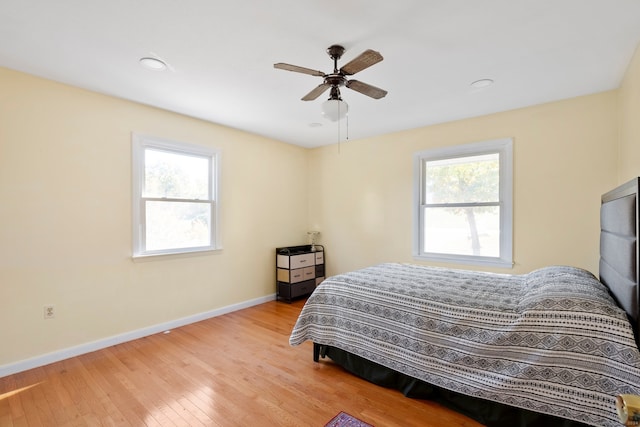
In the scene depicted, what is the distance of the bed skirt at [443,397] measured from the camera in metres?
1.69

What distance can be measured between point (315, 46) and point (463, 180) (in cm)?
265

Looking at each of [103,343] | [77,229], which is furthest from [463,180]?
[103,343]

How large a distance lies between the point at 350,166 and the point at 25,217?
155 inches

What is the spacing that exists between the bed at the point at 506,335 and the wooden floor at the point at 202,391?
0.69ft

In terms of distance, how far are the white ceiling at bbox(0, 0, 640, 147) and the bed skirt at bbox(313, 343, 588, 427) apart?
2.41 m

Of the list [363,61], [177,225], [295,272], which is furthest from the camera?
[295,272]

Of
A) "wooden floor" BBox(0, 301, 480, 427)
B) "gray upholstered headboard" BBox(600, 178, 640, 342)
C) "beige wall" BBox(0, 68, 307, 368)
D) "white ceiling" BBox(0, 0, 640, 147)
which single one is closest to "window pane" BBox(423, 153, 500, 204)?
"white ceiling" BBox(0, 0, 640, 147)

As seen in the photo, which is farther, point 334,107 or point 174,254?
point 174,254

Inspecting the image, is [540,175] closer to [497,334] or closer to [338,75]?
[497,334]

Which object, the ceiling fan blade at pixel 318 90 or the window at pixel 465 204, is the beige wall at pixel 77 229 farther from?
the window at pixel 465 204

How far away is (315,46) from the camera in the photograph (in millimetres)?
2184

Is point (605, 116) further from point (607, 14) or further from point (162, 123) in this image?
point (162, 123)

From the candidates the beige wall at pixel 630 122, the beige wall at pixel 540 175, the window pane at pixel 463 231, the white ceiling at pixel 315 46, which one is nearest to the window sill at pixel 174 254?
the white ceiling at pixel 315 46

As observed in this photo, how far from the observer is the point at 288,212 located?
5.06 meters
